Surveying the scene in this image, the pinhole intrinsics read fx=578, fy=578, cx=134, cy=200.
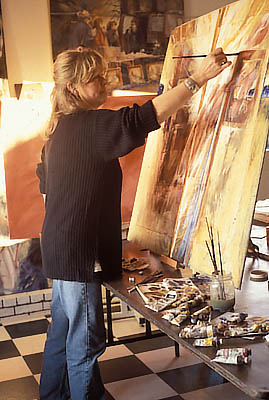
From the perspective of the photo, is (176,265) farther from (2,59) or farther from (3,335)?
(2,59)

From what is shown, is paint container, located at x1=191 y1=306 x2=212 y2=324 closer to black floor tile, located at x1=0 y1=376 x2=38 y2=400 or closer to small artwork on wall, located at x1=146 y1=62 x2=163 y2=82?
black floor tile, located at x1=0 y1=376 x2=38 y2=400

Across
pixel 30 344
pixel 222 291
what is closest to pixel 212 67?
pixel 222 291

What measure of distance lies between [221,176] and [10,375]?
1.72m

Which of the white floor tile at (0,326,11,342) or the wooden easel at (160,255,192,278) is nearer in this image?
the wooden easel at (160,255,192,278)

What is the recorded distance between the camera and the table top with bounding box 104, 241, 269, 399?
146 centimetres

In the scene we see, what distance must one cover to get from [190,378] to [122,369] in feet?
1.26

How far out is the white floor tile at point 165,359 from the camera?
314cm

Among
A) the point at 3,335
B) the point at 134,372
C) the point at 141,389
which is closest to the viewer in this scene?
the point at 141,389

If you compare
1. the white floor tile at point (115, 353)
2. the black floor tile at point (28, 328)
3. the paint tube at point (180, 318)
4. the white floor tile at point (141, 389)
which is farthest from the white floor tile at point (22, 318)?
the paint tube at point (180, 318)

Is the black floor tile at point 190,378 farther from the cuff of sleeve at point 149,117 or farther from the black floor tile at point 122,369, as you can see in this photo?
the cuff of sleeve at point 149,117

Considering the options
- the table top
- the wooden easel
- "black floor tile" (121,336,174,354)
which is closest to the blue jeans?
the table top

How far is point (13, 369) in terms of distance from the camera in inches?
126

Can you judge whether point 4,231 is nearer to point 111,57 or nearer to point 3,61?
point 3,61

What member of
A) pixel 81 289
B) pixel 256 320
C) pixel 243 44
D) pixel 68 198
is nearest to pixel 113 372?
pixel 81 289
